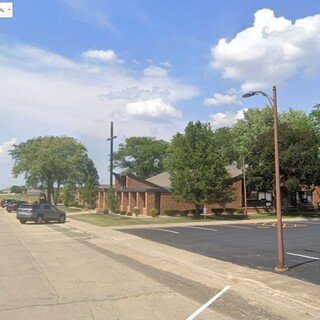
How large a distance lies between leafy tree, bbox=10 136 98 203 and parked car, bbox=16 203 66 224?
41.7 m

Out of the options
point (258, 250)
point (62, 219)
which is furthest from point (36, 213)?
point (258, 250)

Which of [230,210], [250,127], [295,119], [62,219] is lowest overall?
[62,219]

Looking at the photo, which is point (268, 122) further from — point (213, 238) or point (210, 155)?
point (213, 238)

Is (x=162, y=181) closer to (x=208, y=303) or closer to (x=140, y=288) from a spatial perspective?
(x=140, y=288)

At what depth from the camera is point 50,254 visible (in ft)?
53.4

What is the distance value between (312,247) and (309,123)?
49.9 metres

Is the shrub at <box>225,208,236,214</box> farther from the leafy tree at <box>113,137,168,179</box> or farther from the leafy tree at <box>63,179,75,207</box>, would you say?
the leafy tree at <box>113,137,168,179</box>

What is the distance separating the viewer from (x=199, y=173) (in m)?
37.4

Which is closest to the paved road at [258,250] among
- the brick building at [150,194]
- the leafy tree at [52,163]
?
the brick building at [150,194]

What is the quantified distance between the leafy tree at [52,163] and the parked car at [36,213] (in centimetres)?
4175

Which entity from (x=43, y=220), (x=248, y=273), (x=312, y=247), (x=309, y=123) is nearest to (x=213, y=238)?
(x=312, y=247)

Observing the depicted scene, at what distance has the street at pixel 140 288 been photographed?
780 cm

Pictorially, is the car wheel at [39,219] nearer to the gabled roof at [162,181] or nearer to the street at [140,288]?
the gabled roof at [162,181]

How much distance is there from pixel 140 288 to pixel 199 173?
91.2 ft
